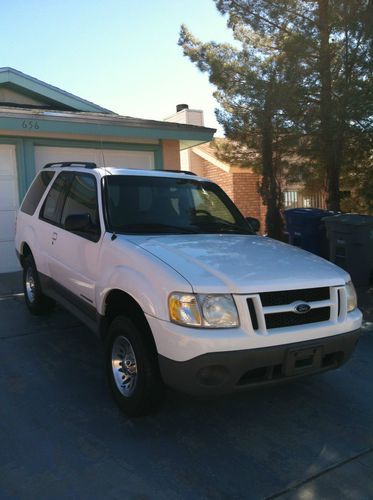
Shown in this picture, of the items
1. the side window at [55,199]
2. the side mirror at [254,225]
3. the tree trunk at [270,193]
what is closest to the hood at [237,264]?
the side mirror at [254,225]

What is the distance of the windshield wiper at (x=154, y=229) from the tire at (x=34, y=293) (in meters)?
2.08

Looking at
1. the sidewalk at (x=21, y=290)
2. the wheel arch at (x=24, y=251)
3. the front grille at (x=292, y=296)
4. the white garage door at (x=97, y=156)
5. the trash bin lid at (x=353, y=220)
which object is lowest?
the sidewalk at (x=21, y=290)

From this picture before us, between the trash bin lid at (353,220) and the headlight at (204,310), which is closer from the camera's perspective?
the headlight at (204,310)

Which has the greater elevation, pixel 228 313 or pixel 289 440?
pixel 228 313

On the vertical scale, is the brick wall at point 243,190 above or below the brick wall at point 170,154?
below

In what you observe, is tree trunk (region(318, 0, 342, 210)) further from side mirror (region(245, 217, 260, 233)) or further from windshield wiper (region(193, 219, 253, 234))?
windshield wiper (region(193, 219, 253, 234))

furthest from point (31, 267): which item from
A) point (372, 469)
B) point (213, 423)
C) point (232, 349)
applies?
point (372, 469)

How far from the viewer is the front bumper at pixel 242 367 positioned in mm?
2912

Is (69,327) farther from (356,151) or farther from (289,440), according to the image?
(356,151)

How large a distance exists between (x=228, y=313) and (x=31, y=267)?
363cm

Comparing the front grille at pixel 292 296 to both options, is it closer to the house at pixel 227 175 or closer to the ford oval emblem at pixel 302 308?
the ford oval emblem at pixel 302 308

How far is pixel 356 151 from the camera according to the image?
870 centimetres

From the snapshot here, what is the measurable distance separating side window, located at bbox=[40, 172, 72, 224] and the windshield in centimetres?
97

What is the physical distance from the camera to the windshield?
417 centimetres
